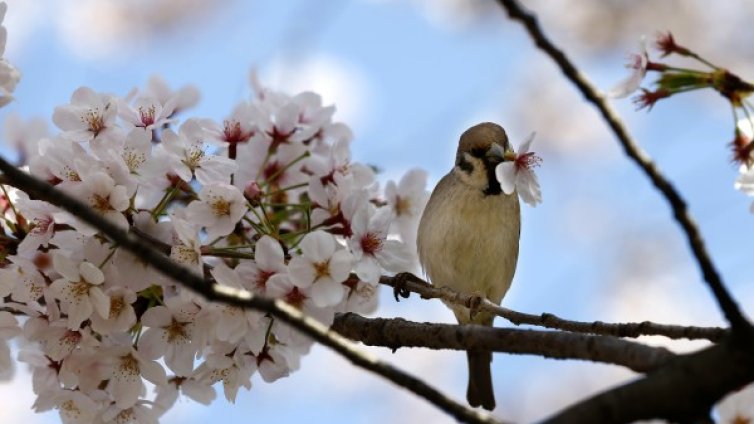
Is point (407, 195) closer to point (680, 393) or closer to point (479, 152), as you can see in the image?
point (479, 152)

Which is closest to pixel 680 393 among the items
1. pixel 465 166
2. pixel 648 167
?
pixel 648 167

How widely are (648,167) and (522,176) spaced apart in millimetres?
1209

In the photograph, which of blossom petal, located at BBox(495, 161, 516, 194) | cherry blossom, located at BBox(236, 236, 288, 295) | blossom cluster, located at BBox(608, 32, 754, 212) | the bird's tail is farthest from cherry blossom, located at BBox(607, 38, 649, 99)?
the bird's tail

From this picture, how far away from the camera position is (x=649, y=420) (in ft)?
5.12

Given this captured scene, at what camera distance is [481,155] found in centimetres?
403

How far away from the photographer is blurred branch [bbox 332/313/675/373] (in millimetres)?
1804

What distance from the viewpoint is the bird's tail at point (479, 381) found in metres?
4.15

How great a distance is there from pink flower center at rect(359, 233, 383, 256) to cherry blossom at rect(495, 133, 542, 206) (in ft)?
1.22

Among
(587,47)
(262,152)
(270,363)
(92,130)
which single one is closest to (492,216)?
(262,152)

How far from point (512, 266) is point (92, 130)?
2.17 metres

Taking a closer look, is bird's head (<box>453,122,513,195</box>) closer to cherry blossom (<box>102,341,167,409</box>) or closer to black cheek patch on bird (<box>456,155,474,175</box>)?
black cheek patch on bird (<box>456,155,474,175</box>)

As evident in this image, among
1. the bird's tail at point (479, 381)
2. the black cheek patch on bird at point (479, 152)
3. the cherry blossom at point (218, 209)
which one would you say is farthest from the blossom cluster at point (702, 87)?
the bird's tail at point (479, 381)

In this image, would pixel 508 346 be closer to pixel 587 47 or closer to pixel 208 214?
pixel 208 214

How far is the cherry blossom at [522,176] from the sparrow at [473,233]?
1.23m
